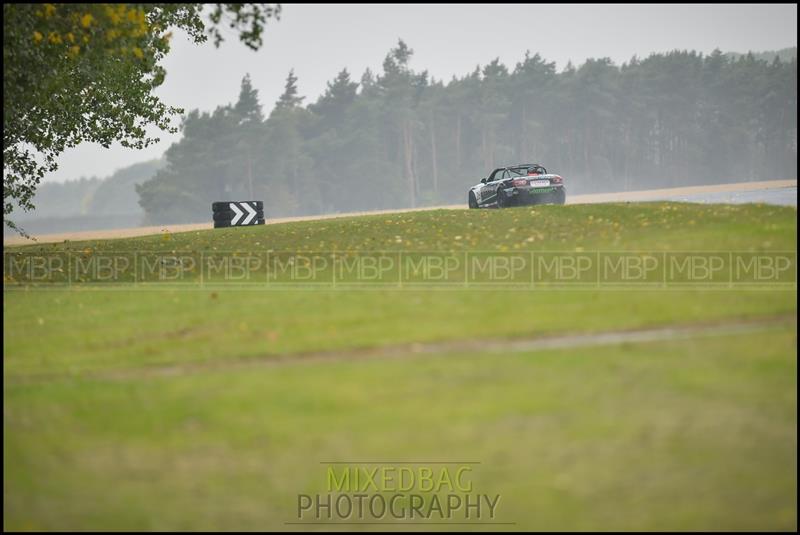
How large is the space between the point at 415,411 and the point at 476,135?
107964 millimetres

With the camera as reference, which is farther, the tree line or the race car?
the tree line

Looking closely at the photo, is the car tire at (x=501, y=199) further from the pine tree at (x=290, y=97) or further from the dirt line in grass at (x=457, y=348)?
the pine tree at (x=290, y=97)

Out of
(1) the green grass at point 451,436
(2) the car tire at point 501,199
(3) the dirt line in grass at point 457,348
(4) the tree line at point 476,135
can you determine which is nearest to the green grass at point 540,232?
(2) the car tire at point 501,199

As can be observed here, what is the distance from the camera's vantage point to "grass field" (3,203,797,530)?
6.57 metres

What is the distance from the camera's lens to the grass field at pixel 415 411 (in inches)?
259

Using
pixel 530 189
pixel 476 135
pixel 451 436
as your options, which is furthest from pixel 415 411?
pixel 476 135

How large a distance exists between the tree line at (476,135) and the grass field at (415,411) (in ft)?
298

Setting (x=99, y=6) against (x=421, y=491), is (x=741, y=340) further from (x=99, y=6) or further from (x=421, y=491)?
(x=99, y=6)

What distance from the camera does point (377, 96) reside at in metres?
111

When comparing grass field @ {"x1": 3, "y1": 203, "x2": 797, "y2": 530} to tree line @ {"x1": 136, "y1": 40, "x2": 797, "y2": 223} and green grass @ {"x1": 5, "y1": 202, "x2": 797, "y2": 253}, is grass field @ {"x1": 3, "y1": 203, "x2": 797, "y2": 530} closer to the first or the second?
green grass @ {"x1": 5, "y1": 202, "x2": 797, "y2": 253}

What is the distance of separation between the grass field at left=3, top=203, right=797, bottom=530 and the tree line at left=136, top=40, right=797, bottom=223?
90.7 meters

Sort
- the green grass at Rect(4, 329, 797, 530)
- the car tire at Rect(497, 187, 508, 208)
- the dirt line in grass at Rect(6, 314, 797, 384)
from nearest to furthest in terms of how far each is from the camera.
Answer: the green grass at Rect(4, 329, 797, 530)
the dirt line in grass at Rect(6, 314, 797, 384)
the car tire at Rect(497, 187, 508, 208)

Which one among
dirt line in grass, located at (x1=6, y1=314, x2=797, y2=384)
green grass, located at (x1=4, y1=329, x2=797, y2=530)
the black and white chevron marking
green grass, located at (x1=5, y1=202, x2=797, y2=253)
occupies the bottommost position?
green grass, located at (x1=4, y1=329, x2=797, y2=530)

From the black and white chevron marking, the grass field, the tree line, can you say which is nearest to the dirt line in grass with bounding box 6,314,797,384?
the grass field
